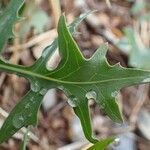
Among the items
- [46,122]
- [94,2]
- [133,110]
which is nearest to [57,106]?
[46,122]

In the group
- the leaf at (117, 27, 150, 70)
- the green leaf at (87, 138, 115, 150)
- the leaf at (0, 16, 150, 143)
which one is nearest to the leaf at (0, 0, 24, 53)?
the leaf at (0, 16, 150, 143)

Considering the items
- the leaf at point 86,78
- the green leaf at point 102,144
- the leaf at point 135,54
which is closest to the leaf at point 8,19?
the leaf at point 86,78

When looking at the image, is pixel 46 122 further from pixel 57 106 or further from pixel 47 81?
pixel 47 81

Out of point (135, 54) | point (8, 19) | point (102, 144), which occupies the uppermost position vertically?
point (8, 19)

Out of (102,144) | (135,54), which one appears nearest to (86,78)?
(102,144)

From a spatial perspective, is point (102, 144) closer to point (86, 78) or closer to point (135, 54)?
point (86, 78)

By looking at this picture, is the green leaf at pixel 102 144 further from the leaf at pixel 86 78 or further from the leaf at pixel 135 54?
the leaf at pixel 135 54
